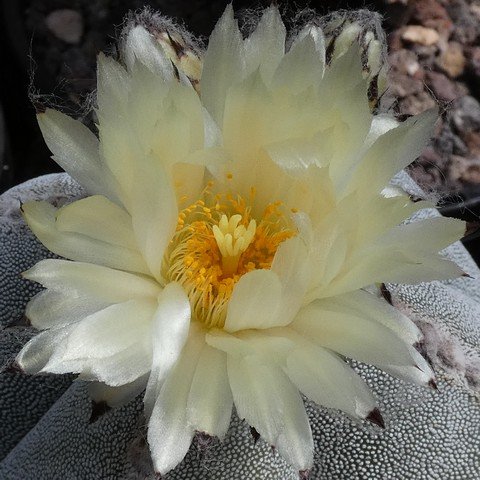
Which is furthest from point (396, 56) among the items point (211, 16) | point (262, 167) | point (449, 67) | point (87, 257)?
point (87, 257)

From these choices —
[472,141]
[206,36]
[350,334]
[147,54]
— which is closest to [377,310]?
[350,334]

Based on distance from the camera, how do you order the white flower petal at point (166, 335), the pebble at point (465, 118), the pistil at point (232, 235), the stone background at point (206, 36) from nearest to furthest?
the white flower petal at point (166, 335), the pistil at point (232, 235), the stone background at point (206, 36), the pebble at point (465, 118)

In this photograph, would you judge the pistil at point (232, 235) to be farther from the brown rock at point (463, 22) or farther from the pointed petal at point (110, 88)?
the brown rock at point (463, 22)

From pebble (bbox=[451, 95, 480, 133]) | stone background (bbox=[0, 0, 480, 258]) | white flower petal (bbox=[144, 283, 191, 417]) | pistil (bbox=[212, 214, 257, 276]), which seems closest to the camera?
white flower petal (bbox=[144, 283, 191, 417])

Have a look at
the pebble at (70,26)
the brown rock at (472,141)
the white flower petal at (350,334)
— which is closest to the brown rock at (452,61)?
the brown rock at (472,141)

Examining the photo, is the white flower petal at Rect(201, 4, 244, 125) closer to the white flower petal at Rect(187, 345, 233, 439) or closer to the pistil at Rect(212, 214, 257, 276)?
the pistil at Rect(212, 214, 257, 276)

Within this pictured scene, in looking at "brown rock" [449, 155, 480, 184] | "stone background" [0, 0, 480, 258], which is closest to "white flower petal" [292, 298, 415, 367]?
"stone background" [0, 0, 480, 258]
